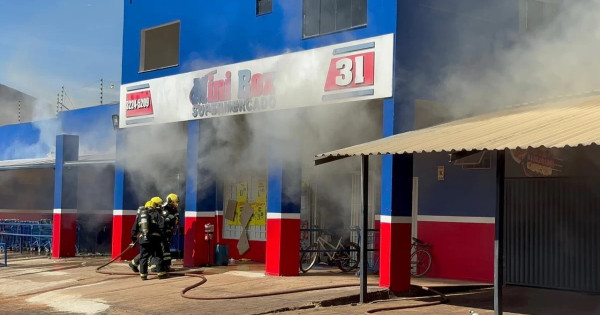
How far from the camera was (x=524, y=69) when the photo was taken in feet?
42.9

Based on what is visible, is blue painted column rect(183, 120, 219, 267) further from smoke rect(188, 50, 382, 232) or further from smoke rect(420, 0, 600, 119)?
smoke rect(420, 0, 600, 119)

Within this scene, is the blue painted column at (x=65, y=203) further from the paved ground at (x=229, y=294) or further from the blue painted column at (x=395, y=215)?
the blue painted column at (x=395, y=215)

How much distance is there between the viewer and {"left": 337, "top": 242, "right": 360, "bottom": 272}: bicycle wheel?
15.3m

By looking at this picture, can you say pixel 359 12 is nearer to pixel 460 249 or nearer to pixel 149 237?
pixel 460 249

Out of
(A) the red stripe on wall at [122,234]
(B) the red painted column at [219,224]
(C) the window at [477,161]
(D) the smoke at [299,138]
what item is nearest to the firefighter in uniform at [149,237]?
(D) the smoke at [299,138]

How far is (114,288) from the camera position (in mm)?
13641

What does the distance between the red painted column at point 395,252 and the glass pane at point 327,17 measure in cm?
359

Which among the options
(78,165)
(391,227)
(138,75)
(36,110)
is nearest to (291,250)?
(391,227)

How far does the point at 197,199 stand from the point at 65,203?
5385 mm

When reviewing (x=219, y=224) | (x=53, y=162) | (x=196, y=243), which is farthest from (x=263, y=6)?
(x=53, y=162)

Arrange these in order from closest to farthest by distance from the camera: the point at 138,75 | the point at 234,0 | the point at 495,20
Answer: the point at 495,20 < the point at 234,0 < the point at 138,75

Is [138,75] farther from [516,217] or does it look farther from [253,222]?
[516,217]

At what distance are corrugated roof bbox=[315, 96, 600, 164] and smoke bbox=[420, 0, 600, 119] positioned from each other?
1224 millimetres

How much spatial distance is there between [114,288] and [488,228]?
6962 mm
